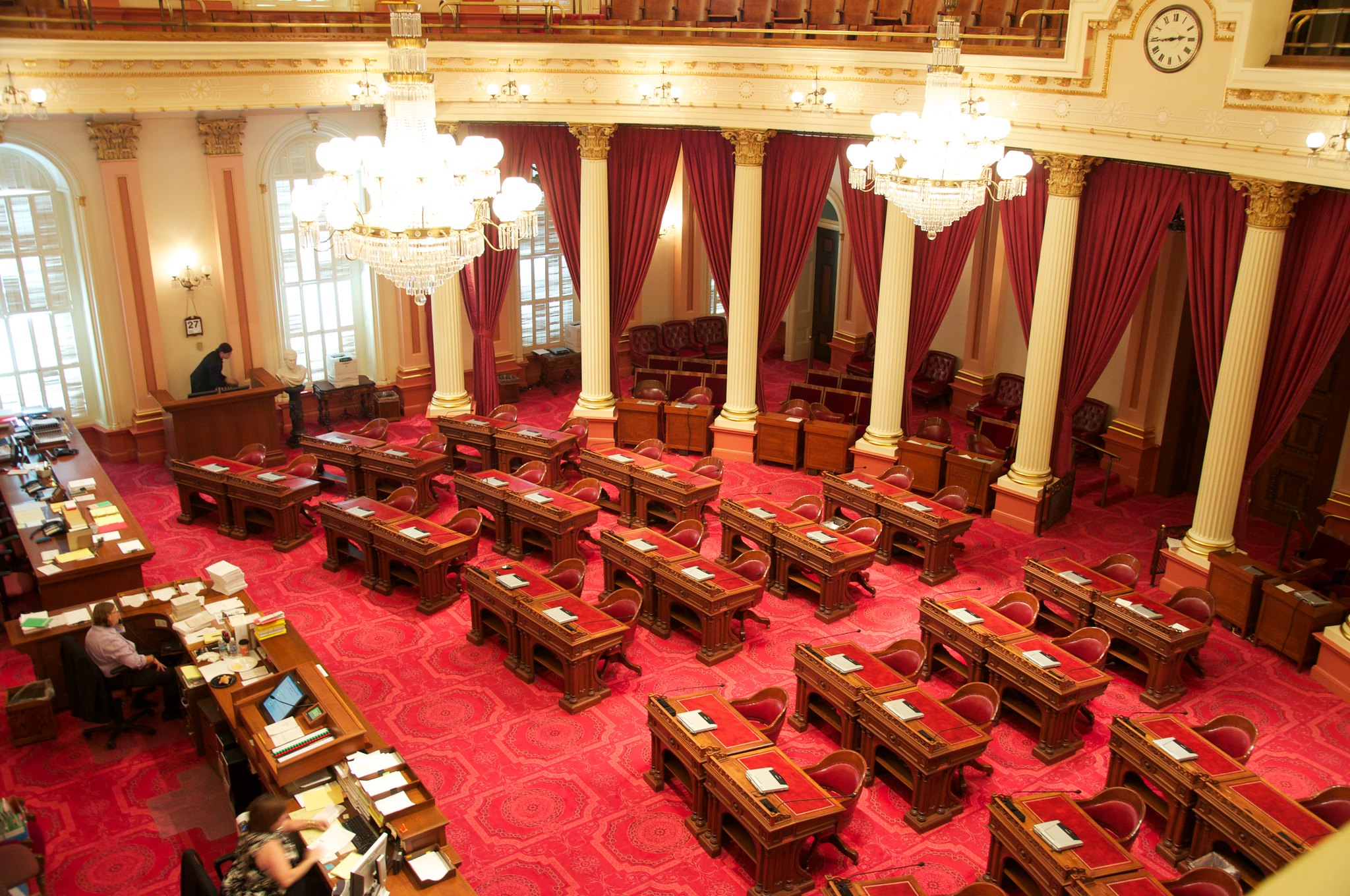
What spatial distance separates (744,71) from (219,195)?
6.50 m

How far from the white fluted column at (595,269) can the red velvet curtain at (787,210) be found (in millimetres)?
1912

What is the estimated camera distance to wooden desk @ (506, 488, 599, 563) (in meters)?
10.9

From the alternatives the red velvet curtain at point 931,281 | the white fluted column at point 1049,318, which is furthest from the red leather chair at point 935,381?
the white fluted column at point 1049,318

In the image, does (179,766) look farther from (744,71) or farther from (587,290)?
(744,71)

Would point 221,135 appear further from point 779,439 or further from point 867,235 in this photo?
point 867,235

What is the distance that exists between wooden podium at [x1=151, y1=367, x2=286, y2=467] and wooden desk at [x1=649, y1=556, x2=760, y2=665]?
5.27 meters

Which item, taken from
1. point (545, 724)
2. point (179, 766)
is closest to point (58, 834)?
point (179, 766)

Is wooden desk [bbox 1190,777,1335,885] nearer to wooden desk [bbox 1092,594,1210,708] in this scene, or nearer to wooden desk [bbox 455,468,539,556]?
wooden desk [bbox 1092,594,1210,708]

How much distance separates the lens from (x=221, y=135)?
1341cm

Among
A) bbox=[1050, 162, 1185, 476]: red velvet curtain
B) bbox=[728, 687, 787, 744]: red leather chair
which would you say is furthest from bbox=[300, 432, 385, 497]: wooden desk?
bbox=[1050, 162, 1185, 476]: red velvet curtain

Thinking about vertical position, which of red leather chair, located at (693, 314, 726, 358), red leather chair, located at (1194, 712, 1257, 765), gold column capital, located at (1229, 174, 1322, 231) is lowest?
red leather chair, located at (1194, 712, 1257, 765)

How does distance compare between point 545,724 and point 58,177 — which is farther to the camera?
point 58,177

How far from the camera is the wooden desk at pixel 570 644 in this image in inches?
347

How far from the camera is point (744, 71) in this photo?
12.3m
